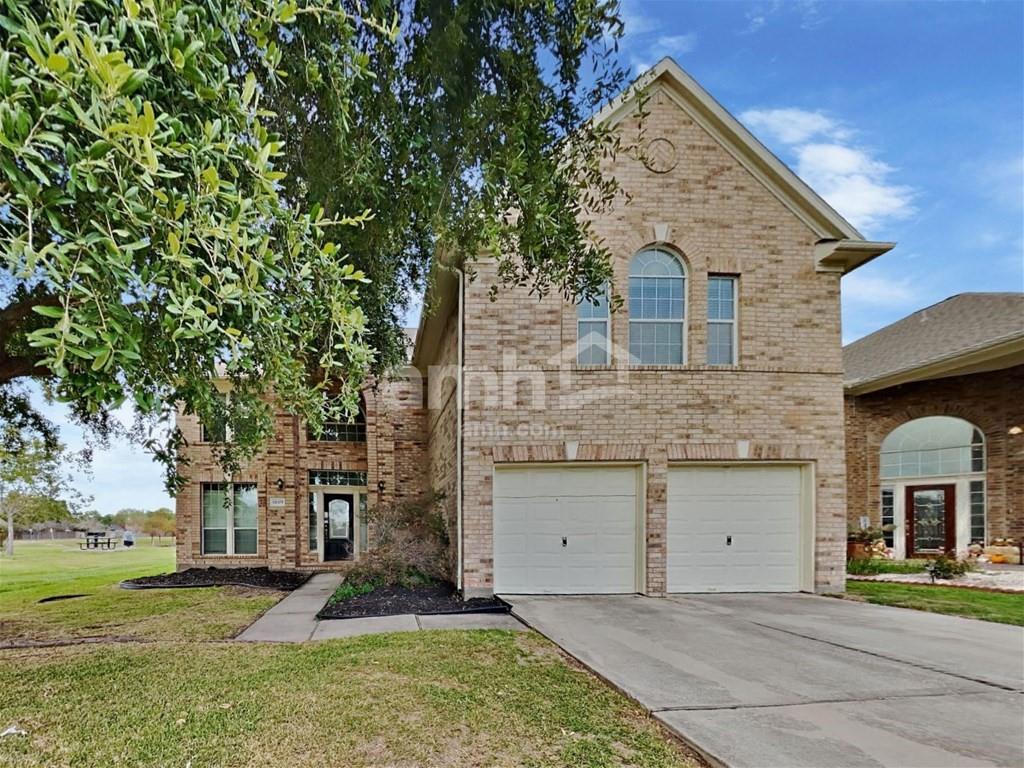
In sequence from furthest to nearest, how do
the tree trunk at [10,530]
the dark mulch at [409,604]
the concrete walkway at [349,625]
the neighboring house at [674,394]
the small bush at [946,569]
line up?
the tree trunk at [10,530] → the small bush at [946,569] → the neighboring house at [674,394] → the dark mulch at [409,604] → the concrete walkway at [349,625]

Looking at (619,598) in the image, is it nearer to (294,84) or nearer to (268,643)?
(268,643)

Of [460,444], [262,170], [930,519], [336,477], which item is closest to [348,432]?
[336,477]

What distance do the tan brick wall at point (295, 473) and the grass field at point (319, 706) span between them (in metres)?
7.69

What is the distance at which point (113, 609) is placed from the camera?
1044 centimetres

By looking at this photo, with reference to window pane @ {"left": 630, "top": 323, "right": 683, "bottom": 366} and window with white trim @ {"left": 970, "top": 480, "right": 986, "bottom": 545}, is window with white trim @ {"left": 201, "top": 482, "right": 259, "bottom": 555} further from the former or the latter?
window with white trim @ {"left": 970, "top": 480, "right": 986, "bottom": 545}

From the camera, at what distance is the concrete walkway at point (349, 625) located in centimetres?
752

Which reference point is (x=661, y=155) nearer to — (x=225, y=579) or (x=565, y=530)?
(x=565, y=530)

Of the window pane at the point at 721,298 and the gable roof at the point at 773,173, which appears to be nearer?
the gable roof at the point at 773,173

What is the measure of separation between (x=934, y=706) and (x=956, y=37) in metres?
7.21

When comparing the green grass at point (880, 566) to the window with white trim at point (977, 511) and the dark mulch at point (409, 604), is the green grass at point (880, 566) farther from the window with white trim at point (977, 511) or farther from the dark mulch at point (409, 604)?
the dark mulch at point (409, 604)

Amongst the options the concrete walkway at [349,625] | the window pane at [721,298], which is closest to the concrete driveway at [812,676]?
the concrete walkway at [349,625]

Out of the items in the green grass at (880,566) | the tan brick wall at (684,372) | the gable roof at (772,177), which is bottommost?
Answer: the green grass at (880,566)

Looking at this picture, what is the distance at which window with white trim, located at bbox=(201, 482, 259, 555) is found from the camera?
15.9 meters

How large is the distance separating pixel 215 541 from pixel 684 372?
13119 mm
